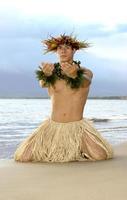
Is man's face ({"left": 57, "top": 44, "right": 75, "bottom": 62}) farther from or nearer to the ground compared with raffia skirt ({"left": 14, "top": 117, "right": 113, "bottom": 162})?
farther from the ground

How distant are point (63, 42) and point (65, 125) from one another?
2.79 ft

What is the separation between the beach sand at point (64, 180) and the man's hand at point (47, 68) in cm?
94

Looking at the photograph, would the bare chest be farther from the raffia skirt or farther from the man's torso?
the raffia skirt

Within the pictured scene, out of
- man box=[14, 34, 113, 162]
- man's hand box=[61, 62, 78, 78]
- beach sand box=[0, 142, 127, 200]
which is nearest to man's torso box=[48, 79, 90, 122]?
man box=[14, 34, 113, 162]

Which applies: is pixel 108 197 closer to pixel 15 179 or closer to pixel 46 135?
pixel 15 179

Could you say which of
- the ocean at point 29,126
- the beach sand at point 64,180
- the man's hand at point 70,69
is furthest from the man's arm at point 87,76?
the ocean at point 29,126

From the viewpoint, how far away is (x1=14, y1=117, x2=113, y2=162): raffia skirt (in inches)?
210

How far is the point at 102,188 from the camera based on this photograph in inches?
148

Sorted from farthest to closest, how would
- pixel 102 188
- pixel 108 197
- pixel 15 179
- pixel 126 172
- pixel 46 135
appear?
1. pixel 46 135
2. pixel 126 172
3. pixel 15 179
4. pixel 102 188
5. pixel 108 197

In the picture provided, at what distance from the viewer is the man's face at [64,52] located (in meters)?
5.65

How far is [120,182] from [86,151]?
4.93 ft

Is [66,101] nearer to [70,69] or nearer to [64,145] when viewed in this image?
[70,69]

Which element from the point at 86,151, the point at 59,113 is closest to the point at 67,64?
the point at 59,113

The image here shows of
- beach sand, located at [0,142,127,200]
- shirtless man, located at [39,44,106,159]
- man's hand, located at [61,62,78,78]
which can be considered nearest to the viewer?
beach sand, located at [0,142,127,200]
